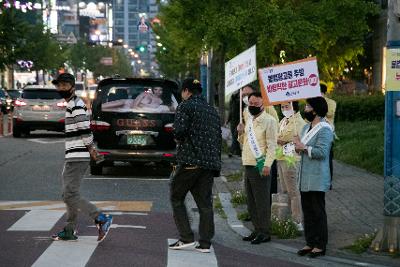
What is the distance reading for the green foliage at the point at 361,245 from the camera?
29.2 feet

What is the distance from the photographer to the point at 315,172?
28.4 feet

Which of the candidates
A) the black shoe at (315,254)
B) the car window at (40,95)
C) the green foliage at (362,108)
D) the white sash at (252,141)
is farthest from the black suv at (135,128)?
the green foliage at (362,108)

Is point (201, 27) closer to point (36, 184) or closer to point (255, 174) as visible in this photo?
point (36, 184)

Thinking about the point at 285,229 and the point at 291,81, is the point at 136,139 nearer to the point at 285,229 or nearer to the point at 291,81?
the point at 285,229

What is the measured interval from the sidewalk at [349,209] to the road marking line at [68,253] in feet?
6.93

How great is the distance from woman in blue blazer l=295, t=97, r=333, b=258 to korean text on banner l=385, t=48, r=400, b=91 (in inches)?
27.4

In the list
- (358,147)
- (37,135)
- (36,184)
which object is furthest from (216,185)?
(37,135)

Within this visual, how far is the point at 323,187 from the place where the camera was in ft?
28.3

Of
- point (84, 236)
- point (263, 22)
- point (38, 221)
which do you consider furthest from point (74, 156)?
point (263, 22)

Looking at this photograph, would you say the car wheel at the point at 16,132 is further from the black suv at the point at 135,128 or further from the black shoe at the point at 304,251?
the black shoe at the point at 304,251

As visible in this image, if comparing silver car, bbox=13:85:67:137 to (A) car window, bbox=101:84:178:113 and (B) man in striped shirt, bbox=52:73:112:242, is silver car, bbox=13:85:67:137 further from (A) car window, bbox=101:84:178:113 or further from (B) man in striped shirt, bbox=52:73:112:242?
(B) man in striped shirt, bbox=52:73:112:242

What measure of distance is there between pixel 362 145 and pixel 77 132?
12500 mm

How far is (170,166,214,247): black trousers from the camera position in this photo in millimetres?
8781

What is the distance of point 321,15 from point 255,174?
1719 centimetres
